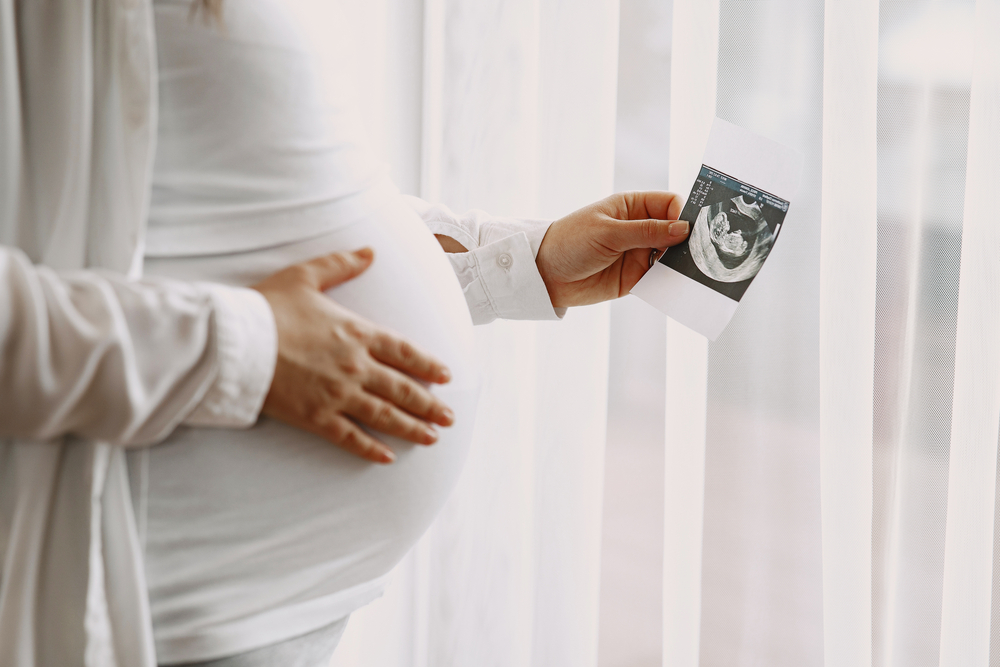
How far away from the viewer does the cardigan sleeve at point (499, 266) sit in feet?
2.98

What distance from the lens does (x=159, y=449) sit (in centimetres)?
48

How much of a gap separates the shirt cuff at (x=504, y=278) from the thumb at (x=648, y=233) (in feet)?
0.41

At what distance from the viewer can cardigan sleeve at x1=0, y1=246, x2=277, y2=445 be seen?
39 cm

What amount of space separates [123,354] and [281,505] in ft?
0.58

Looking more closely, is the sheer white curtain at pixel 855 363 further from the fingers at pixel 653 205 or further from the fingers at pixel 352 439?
the fingers at pixel 352 439

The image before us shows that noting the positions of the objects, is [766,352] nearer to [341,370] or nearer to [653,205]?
[653,205]

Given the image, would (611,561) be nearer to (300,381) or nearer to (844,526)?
(844,526)

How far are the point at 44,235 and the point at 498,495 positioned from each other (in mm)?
984

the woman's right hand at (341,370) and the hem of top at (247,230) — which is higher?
the hem of top at (247,230)

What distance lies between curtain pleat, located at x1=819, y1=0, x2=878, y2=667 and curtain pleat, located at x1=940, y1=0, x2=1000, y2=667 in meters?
0.10

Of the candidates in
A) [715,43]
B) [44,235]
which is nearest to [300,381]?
A: [44,235]

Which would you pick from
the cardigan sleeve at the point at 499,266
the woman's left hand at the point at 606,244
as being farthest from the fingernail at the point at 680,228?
the cardigan sleeve at the point at 499,266

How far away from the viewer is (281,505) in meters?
0.51

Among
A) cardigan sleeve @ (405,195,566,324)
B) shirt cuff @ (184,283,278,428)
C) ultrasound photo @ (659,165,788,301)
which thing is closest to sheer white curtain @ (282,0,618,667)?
cardigan sleeve @ (405,195,566,324)
